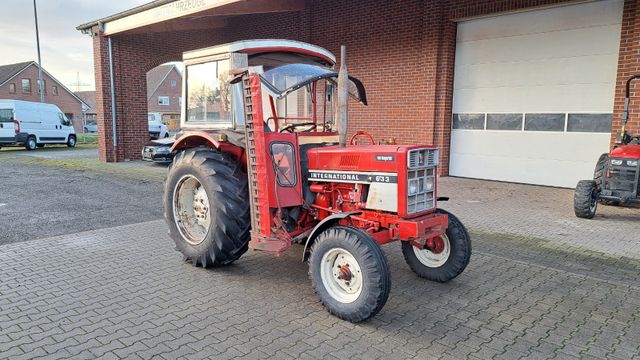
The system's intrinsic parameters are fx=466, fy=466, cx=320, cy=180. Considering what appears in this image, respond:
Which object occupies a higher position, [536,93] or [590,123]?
[536,93]

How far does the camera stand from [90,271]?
4.70m

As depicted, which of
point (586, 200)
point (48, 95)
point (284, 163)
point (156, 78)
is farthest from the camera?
point (156, 78)

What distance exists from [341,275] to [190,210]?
2186 millimetres

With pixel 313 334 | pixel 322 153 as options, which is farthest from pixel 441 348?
pixel 322 153

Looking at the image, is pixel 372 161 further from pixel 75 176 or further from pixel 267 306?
pixel 75 176

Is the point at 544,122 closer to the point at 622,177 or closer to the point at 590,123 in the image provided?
the point at 590,123

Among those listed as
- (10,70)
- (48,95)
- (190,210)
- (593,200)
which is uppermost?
(10,70)

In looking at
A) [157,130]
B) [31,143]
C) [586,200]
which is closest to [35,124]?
[31,143]

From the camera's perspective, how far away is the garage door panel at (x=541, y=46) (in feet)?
28.9

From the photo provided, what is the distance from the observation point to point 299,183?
435 cm

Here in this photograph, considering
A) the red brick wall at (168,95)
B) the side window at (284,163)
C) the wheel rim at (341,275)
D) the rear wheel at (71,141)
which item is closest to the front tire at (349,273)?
the wheel rim at (341,275)

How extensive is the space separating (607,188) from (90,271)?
287 inches

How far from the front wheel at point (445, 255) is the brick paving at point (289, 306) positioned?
→ 114mm

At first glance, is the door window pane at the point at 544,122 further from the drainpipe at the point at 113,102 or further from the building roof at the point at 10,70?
the building roof at the point at 10,70
